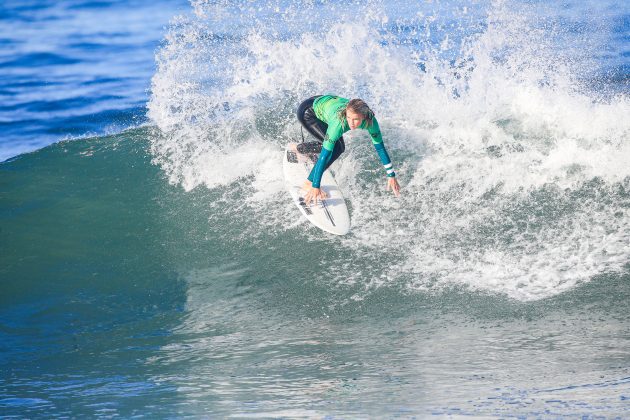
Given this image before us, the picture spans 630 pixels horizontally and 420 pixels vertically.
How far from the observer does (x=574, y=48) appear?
578 inches

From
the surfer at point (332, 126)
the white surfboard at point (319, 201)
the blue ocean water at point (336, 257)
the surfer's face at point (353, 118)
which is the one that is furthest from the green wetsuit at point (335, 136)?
the blue ocean water at point (336, 257)

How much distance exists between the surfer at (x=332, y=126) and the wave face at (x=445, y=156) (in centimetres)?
67

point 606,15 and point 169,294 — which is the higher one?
point 606,15

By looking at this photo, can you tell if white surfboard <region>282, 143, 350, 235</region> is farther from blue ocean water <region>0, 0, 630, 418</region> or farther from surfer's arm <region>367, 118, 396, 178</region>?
surfer's arm <region>367, 118, 396, 178</region>

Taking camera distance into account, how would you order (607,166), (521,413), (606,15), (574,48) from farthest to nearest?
1. (606,15)
2. (574,48)
3. (607,166)
4. (521,413)

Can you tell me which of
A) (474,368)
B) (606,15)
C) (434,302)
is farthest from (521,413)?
(606,15)

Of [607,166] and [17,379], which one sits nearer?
[17,379]

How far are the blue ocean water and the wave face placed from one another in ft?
0.10

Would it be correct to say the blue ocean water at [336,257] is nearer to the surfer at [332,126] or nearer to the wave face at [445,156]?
the wave face at [445,156]

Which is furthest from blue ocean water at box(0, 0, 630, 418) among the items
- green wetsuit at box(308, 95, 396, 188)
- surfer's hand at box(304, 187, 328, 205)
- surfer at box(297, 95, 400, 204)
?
green wetsuit at box(308, 95, 396, 188)

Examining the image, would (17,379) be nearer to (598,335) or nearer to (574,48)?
(598,335)

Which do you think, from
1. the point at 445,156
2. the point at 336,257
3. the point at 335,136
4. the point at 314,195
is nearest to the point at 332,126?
the point at 335,136

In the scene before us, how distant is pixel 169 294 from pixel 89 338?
3.23ft

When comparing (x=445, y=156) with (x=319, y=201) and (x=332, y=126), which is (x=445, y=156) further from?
(x=332, y=126)
